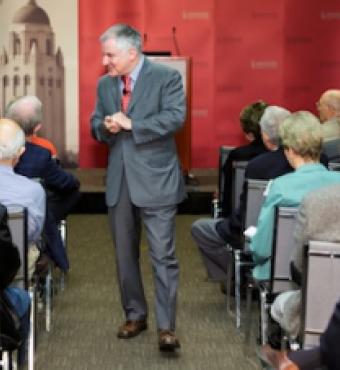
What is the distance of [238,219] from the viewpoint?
16.5 feet

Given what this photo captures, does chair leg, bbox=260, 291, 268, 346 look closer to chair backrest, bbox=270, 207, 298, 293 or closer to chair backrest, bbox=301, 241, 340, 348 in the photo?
chair backrest, bbox=270, 207, 298, 293

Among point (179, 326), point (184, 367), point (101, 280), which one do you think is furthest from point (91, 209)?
point (184, 367)

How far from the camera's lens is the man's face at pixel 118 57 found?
14.5 feet

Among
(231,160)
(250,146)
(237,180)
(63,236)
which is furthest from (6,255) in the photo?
(250,146)

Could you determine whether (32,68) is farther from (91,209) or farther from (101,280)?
(101,280)

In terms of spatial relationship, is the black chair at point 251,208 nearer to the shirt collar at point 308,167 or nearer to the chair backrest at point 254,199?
the chair backrest at point 254,199

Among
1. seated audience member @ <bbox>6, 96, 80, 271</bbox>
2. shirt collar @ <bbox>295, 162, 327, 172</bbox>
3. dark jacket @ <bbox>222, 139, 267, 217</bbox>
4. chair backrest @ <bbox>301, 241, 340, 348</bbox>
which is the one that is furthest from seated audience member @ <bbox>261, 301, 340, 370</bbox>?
dark jacket @ <bbox>222, 139, 267, 217</bbox>

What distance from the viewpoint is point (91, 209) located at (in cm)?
970

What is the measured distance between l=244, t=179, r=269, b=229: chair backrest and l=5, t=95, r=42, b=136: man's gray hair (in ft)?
4.55

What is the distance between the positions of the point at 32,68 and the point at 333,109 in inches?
187

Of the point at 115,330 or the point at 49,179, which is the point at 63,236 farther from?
the point at 115,330

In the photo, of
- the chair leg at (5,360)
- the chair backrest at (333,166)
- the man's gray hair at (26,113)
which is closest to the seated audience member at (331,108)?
the chair backrest at (333,166)

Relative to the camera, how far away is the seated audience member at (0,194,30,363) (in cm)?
321

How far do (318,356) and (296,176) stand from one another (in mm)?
1550
